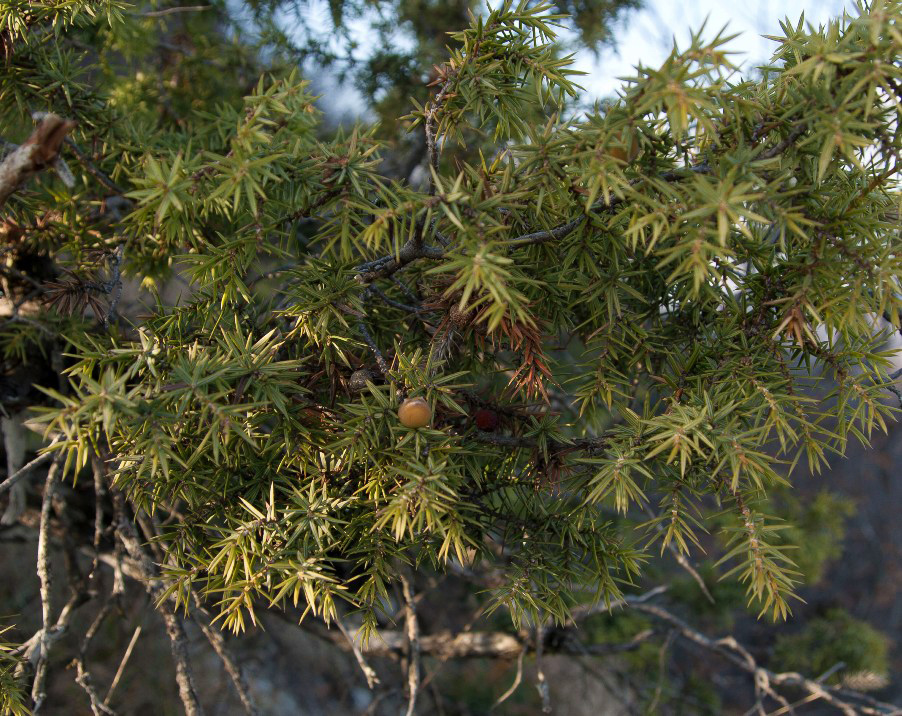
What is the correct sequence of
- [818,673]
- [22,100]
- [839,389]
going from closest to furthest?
[839,389] → [22,100] → [818,673]

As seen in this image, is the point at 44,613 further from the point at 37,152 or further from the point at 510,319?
the point at 510,319

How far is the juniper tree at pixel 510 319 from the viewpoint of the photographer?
2.61 feet

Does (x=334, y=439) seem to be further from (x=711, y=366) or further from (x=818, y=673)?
(x=818, y=673)

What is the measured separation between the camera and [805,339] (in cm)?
91

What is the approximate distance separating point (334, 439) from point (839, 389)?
2.32ft

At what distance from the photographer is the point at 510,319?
2.85 ft

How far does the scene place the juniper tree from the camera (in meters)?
0.79

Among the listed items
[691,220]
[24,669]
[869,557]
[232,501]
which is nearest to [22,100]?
[232,501]

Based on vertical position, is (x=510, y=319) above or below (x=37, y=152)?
below

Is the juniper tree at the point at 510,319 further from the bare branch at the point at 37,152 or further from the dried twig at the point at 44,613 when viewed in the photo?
the dried twig at the point at 44,613

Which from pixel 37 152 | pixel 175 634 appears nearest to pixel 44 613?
pixel 175 634

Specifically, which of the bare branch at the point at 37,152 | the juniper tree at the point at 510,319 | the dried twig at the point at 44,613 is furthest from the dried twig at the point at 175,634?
the bare branch at the point at 37,152

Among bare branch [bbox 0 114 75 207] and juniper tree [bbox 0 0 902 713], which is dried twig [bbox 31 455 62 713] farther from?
bare branch [bbox 0 114 75 207]

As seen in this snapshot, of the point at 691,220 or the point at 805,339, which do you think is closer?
the point at 691,220
